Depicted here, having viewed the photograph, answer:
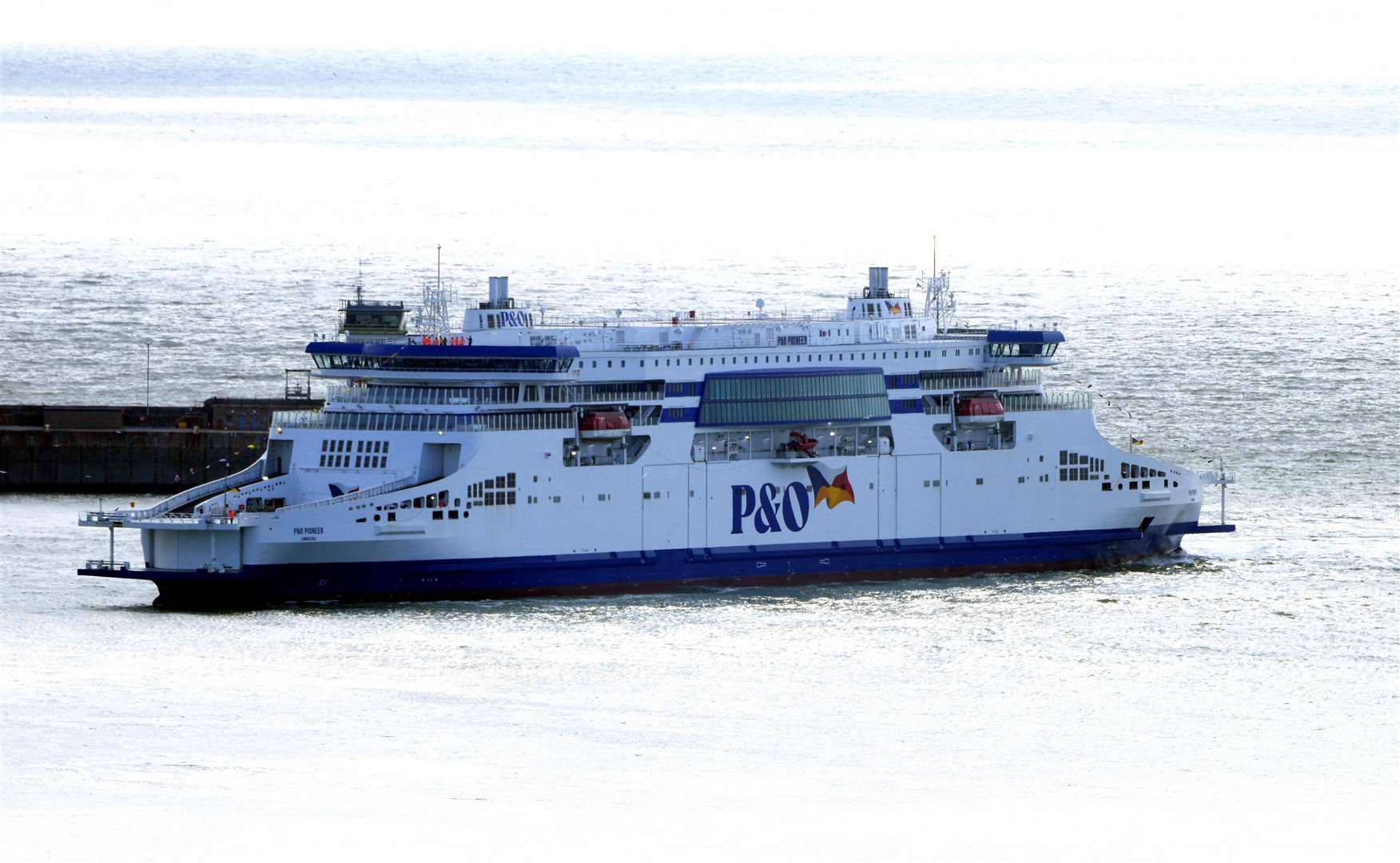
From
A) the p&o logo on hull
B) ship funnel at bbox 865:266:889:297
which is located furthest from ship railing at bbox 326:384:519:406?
ship funnel at bbox 865:266:889:297

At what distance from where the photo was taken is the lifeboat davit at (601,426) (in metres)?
56.9

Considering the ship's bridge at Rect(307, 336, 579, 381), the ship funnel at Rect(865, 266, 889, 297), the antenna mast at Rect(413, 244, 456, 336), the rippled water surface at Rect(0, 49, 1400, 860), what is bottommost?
the rippled water surface at Rect(0, 49, 1400, 860)

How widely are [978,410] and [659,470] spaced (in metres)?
7.88

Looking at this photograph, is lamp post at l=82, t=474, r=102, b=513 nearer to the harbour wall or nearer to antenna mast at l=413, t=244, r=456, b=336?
the harbour wall

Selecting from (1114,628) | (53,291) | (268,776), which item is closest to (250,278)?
(53,291)

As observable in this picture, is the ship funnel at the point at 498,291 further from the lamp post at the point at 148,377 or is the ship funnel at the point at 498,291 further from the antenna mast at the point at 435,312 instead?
the lamp post at the point at 148,377

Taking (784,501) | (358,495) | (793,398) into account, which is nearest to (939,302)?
(793,398)

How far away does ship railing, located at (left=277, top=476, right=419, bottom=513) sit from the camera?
2124 inches

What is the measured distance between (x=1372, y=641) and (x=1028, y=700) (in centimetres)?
841

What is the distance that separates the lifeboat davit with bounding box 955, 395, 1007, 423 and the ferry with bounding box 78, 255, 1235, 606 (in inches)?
2.0

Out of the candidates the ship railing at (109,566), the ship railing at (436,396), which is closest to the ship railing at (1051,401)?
the ship railing at (436,396)

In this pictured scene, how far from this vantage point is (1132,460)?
208 feet

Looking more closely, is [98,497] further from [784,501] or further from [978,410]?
[978,410]

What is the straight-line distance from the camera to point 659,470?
58.0 m
